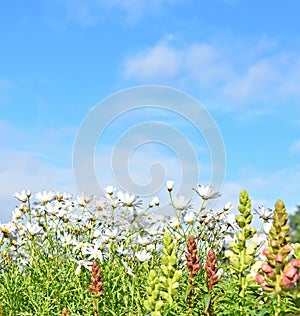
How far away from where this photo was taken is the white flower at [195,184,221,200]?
20.5 feet

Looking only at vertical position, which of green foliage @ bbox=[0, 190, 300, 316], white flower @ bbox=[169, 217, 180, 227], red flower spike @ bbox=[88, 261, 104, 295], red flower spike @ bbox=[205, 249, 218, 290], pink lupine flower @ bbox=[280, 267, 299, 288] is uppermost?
white flower @ bbox=[169, 217, 180, 227]

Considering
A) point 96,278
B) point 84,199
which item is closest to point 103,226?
point 84,199

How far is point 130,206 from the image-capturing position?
6547 millimetres

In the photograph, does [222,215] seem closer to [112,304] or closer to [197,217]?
[197,217]

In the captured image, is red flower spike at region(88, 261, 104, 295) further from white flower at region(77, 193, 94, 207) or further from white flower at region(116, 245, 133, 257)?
white flower at region(77, 193, 94, 207)

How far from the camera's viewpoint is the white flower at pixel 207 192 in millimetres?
6250

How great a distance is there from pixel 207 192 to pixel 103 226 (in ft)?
5.04

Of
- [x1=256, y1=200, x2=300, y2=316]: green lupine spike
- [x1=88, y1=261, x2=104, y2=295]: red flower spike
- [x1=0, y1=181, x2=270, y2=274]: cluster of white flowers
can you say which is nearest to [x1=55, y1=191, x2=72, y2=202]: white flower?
[x1=0, y1=181, x2=270, y2=274]: cluster of white flowers

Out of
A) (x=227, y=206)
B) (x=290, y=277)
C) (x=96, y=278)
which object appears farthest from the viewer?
(x=227, y=206)

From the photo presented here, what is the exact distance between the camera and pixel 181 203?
21.3 ft

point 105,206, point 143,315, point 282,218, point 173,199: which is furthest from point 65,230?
point 282,218

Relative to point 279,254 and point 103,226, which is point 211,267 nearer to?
point 279,254

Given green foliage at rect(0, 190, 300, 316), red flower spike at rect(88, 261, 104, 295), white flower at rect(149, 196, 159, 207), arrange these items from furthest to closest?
1. white flower at rect(149, 196, 159, 207)
2. green foliage at rect(0, 190, 300, 316)
3. red flower spike at rect(88, 261, 104, 295)

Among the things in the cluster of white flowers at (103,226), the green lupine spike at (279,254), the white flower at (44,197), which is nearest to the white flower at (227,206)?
the cluster of white flowers at (103,226)
